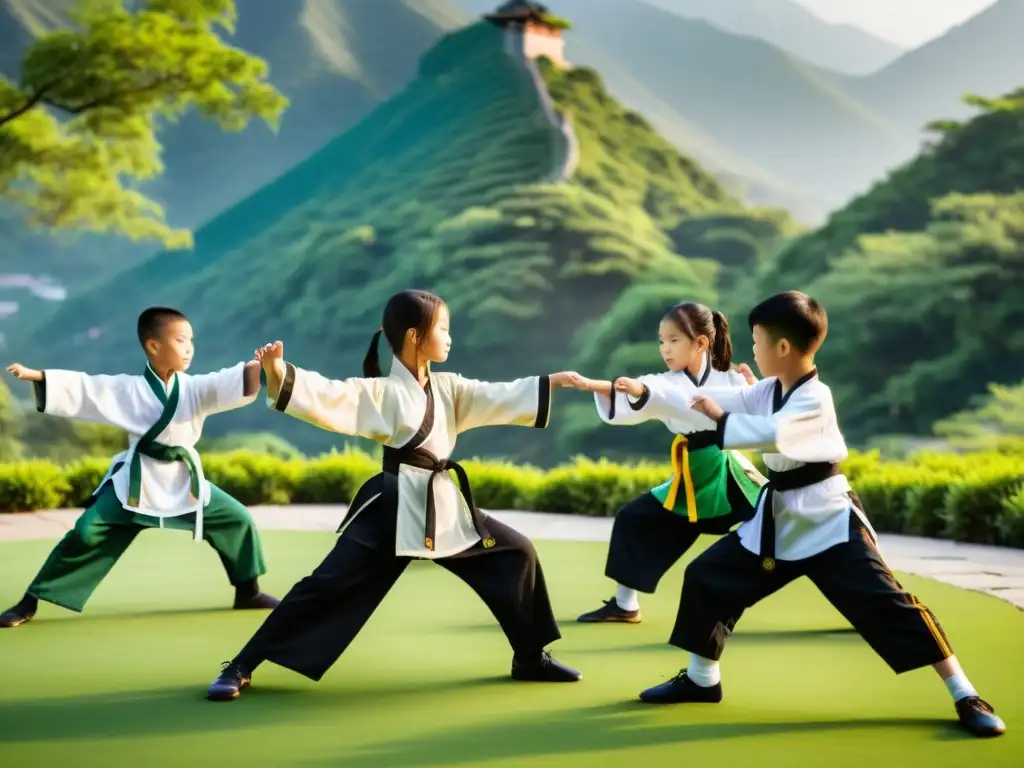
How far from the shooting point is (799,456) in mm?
3887

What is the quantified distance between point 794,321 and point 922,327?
24308 millimetres

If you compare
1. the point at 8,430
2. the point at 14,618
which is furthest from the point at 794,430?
the point at 8,430

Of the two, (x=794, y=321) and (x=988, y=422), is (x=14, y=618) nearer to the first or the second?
(x=794, y=321)

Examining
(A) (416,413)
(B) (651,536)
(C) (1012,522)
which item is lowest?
(B) (651,536)

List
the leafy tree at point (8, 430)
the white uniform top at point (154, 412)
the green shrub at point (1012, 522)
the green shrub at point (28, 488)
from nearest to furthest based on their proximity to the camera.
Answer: the white uniform top at point (154, 412)
the green shrub at point (1012, 522)
the green shrub at point (28, 488)
the leafy tree at point (8, 430)

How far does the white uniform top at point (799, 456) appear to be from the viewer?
3.87 meters

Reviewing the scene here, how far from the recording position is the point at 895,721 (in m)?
3.80

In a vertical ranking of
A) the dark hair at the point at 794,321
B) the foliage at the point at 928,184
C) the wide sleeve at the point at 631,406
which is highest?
the foliage at the point at 928,184

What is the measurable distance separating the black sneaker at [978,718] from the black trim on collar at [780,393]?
3.21 feet

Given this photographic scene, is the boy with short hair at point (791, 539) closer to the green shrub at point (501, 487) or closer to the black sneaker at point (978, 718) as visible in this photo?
the black sneaker at point (978, 718)

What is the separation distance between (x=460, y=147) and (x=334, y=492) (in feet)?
97.4

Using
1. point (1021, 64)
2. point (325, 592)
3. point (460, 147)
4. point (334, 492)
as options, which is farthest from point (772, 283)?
point (325, 592)

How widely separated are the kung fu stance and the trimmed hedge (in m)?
4.92

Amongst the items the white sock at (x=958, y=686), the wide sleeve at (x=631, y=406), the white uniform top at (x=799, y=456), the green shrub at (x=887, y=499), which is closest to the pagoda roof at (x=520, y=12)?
the green shrub at (x=887, y=499)
